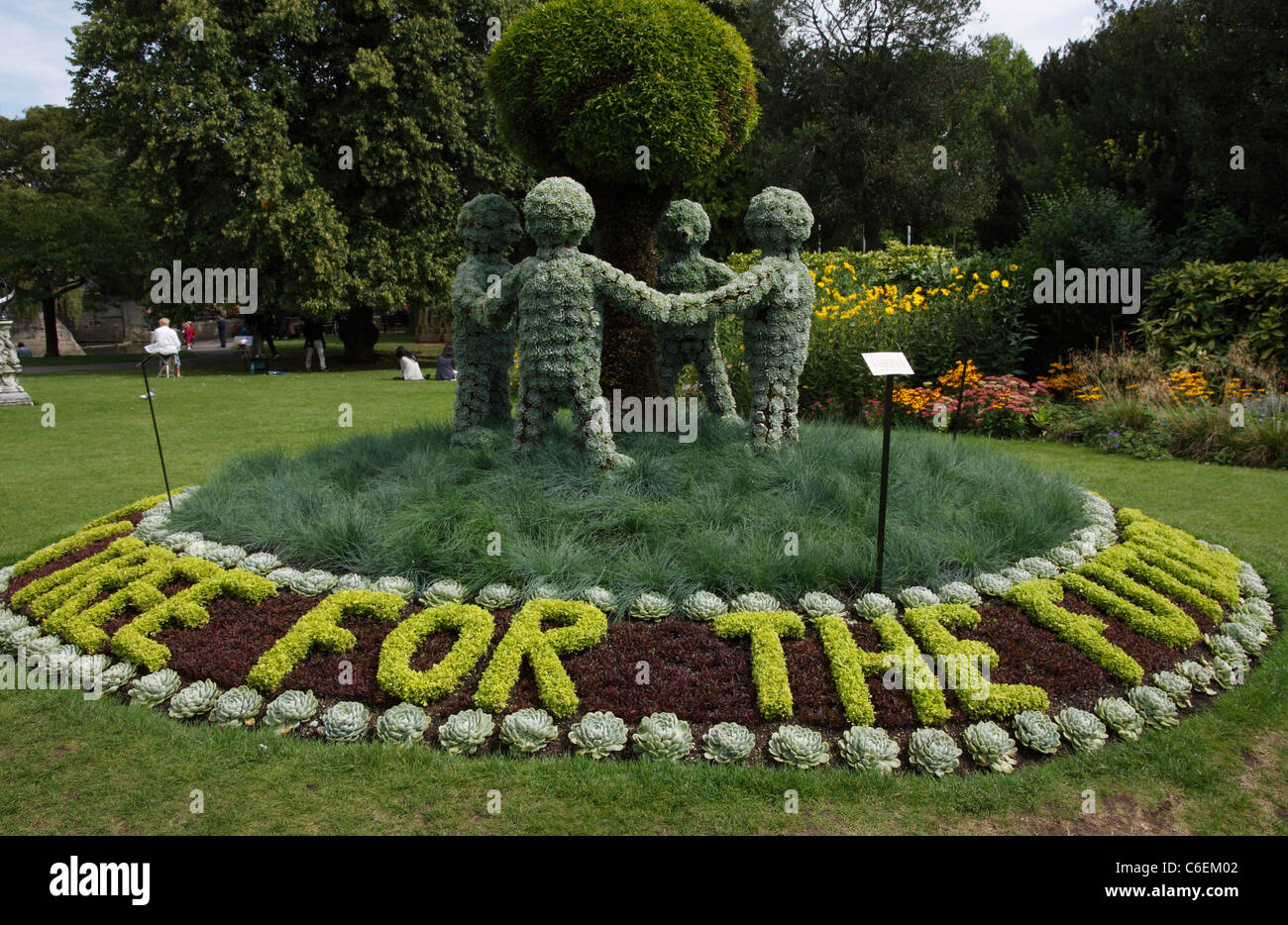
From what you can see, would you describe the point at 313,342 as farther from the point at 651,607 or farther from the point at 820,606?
the point at 820,606

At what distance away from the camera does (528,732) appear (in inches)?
150

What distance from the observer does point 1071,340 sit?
1373cm

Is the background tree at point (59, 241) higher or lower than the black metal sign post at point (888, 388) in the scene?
higher

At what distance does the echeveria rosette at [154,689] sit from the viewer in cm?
424

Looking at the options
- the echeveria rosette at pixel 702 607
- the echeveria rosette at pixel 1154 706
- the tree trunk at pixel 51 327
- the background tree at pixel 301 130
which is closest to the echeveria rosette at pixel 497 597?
the echeveria rosette at pixel 702 607

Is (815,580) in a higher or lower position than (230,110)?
lower

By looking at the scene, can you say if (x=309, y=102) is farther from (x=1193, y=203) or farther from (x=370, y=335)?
(x=1193, y=203)

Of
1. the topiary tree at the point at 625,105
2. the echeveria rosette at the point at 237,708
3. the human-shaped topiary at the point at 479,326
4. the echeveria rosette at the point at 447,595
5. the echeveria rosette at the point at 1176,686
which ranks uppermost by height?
the topiary tree at the point at 625,105

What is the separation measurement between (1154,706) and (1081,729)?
510 mm

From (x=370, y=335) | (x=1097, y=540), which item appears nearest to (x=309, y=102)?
(x=370, y=335)

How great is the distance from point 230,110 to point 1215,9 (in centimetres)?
2156

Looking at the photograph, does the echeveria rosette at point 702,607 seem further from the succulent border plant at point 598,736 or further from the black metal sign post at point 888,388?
the black metal sign post at point 888,388

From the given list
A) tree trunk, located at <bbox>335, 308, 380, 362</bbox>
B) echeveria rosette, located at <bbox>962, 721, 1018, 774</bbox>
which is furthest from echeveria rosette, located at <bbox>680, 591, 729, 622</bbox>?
tree trunk, located at <bbox>335, 308, 380, 362</bbox>

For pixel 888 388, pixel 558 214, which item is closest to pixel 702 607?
pixel 888 388
